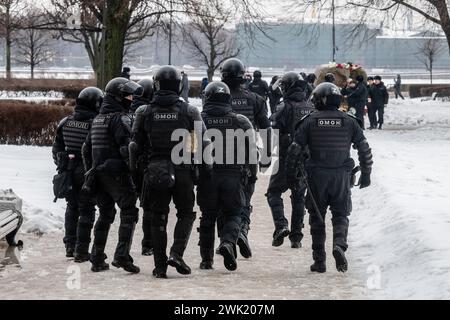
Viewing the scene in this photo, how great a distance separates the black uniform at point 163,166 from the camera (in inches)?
319

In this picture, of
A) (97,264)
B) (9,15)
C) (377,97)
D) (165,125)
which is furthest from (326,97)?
(9,15)

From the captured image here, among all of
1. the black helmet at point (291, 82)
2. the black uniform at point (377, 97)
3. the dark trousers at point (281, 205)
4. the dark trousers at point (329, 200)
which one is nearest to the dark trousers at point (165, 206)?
the dark trousers at point (329, 200)

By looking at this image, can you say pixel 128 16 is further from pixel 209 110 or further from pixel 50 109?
pixel 209 110

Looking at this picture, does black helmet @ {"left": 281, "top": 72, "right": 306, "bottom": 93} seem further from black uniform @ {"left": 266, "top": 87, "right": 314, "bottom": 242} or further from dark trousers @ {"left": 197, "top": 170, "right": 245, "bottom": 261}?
dark trousers @ {"left": 197, "top": 170, "right": 245, "bottom": 261}

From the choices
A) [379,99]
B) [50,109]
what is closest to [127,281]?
[50,109]

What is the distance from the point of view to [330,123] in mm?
8648

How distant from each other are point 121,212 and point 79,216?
0.93 meters

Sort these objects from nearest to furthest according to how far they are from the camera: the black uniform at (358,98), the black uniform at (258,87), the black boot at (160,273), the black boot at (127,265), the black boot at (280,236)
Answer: the black boot at (160,273), the black boot at (127,265), the black boot at (280,236), the black uniform at (258,87), the black uniform at (358,98)

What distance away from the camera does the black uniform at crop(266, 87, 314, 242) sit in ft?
33.5

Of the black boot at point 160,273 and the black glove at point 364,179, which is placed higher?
the black glove at point 364,179

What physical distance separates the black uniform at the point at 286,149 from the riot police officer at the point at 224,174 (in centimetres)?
161

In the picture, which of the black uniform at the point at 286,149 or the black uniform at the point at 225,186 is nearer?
the black uniform at the point at 225,186

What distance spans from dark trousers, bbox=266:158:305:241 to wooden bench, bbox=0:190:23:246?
285 centimetres

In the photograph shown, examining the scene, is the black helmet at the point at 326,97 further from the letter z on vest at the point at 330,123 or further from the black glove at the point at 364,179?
the black glove at the point at 364,179
